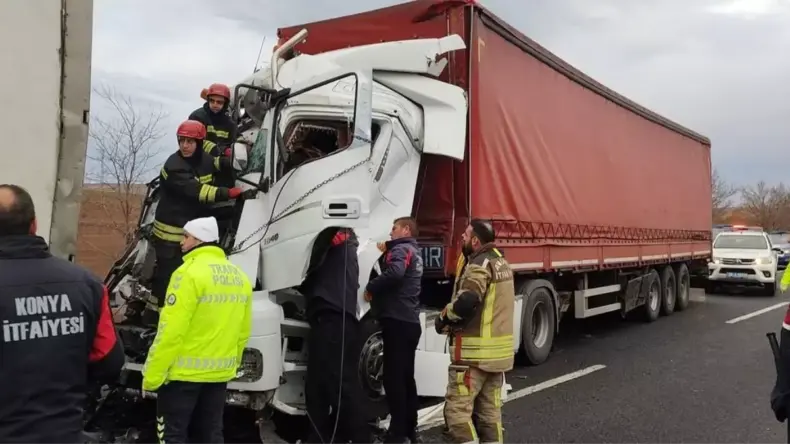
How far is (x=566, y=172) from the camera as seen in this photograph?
846 centimetres

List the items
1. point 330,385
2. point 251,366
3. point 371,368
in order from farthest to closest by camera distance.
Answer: point 371,368
point 330,385
point 251,366

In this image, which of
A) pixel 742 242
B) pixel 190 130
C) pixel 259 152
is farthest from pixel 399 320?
pixel 742 242

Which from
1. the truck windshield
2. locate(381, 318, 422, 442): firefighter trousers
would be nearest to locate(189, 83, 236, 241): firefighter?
locate(381, 318, 422, 442): firefighter trousers

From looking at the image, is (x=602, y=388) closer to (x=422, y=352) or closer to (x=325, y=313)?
(x=422, y=352)

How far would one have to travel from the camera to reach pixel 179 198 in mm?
4961

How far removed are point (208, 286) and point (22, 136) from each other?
1105 millimetres

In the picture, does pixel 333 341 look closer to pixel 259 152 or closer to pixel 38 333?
pixel 259 152

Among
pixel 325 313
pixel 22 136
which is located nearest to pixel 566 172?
pixel 325 313

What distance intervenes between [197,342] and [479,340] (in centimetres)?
191

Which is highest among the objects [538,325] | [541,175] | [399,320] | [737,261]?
[541,175]

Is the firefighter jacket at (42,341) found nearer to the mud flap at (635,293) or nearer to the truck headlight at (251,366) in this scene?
the truck headlight at (251,366)

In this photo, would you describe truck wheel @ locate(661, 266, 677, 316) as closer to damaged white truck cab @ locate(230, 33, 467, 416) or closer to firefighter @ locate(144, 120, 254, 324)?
damaged white truck cab @ locate(230, 33, 467, 416)

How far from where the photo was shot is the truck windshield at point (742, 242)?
18.4 metres

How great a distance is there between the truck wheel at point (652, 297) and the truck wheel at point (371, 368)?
8.23 m
